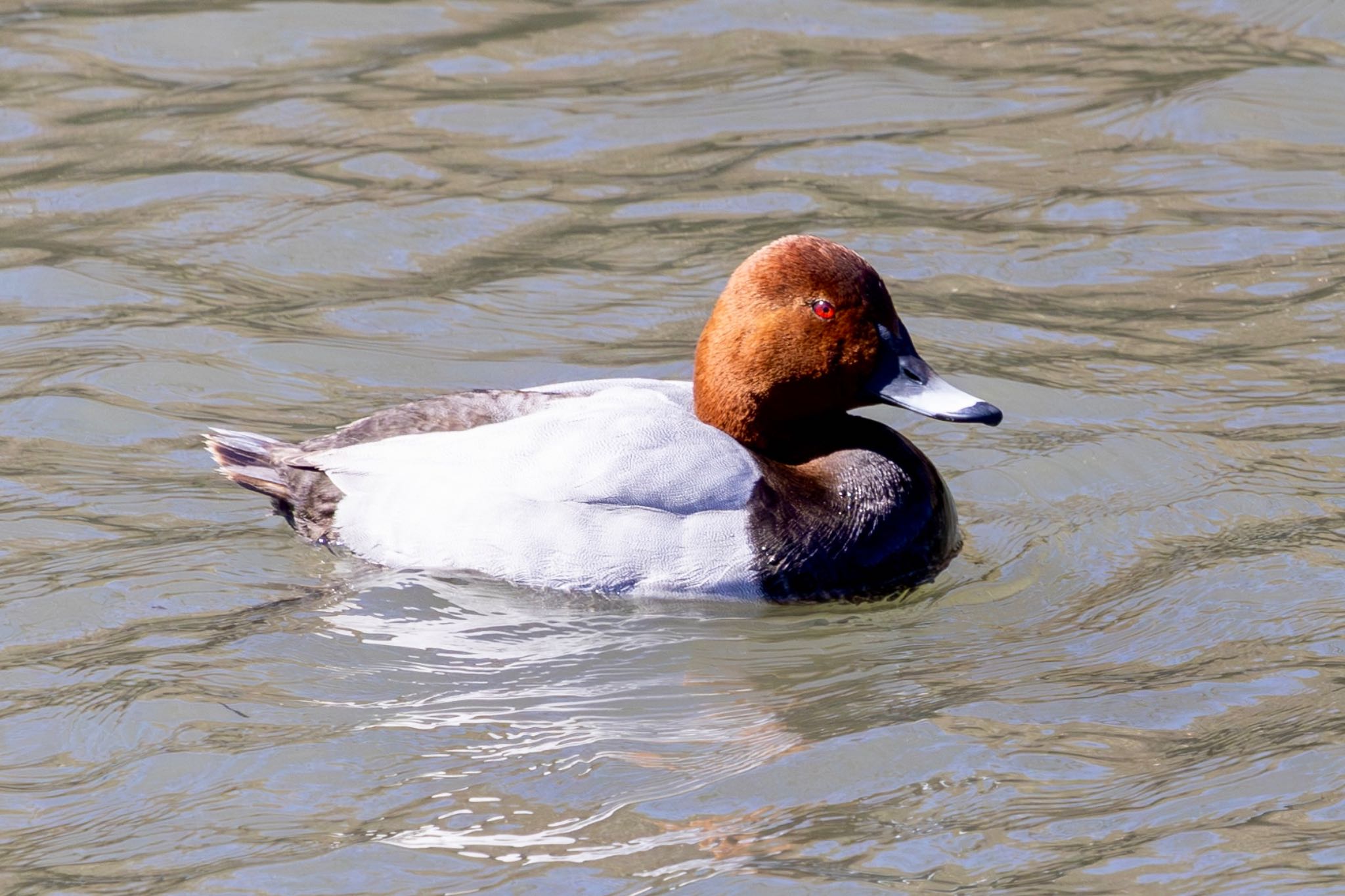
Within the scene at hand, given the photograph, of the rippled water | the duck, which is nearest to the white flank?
the duck

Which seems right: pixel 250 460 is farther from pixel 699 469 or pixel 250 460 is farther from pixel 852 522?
pixel 852 522

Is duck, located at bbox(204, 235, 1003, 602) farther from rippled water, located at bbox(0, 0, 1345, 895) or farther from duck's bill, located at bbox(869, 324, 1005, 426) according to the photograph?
rippled water, located at bbox(0, 0, 1345, 895)

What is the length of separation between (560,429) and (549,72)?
4392 mm

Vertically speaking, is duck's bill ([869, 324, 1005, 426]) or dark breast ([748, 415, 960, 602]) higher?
duck's bill ([869, 324, 1005, 426])

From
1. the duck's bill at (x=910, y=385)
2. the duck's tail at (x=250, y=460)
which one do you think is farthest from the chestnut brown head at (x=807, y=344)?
the duck's tail at (x=250, y=460)

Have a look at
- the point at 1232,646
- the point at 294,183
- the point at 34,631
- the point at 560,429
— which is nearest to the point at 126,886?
the point at 34,631

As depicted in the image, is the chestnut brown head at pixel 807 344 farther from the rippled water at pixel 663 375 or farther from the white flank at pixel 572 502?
the rippled water at pixel 663 375

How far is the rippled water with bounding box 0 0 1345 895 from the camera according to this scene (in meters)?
4.09

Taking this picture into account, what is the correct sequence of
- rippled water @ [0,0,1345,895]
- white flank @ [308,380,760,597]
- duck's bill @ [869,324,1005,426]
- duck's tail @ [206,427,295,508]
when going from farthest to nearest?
duck's tail @ [206,427,295,508] < duck's bill @ [869,324,1005,426] < white flank @ [308,380,760,597] < rippled water @ [0,0,1345,895]

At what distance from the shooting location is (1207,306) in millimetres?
7027

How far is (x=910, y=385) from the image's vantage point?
534cm

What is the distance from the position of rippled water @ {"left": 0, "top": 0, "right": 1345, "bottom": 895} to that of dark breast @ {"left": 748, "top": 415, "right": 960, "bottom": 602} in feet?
0.33

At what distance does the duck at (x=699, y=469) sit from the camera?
5.09 metres

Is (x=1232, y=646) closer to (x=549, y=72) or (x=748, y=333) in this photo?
(x=748, y=333)
